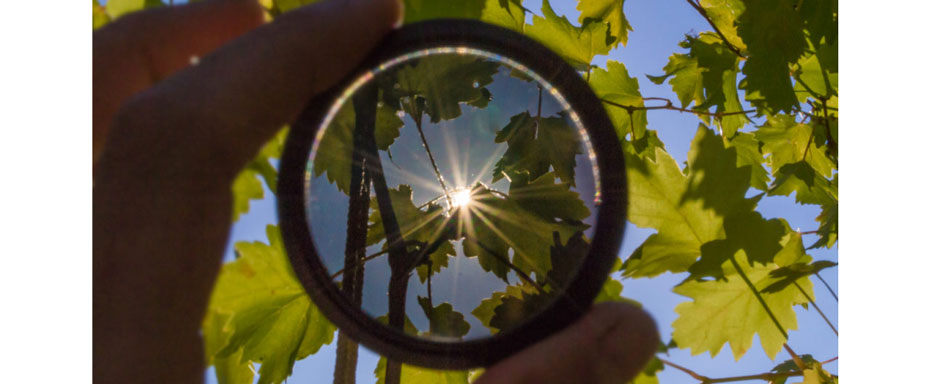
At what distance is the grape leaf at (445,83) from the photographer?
0.81 meters

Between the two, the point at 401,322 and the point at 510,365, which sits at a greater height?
the point at 401,322

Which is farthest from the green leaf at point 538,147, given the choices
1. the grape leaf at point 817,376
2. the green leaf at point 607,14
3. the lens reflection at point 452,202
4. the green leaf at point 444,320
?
the grape leaf at point 817,376

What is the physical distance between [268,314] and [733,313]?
3.25 feet

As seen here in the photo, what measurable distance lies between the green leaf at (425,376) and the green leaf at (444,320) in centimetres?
26

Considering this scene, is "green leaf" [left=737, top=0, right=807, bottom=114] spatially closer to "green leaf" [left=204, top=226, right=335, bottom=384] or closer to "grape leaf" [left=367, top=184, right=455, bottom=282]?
"grape leaf" [left=367, top=184, right=455, bottom=282]

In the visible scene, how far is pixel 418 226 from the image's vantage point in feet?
2.90

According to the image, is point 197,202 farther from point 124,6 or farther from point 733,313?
point 733,313

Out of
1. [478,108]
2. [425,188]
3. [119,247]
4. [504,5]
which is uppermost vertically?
[504,5]

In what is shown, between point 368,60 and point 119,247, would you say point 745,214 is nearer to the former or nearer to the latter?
point 368,60

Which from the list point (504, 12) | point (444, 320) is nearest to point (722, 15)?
point (504, 12)

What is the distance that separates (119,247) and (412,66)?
1.52 feet

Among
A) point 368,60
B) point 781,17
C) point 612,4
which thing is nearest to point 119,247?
point 368,60

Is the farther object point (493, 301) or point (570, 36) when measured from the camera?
point (570, 36)

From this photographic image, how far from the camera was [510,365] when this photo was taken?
625 mm
